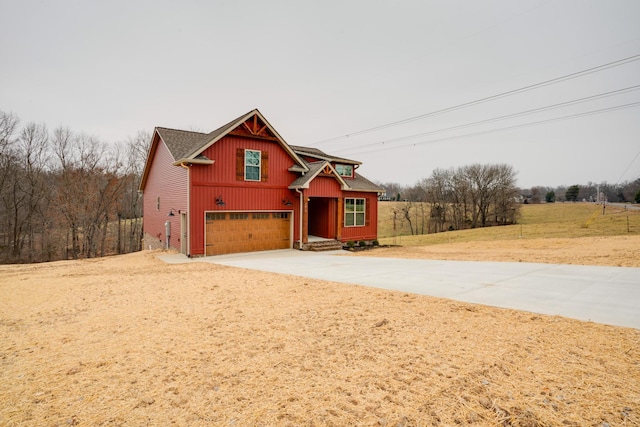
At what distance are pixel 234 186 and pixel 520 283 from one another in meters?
13.2

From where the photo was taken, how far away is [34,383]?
3.60 meters

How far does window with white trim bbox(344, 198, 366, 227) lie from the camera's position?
21.1m

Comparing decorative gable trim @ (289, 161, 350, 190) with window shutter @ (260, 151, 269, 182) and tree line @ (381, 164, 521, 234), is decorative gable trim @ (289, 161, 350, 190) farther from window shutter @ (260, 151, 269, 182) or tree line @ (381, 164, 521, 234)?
tree line @ (381, 164, 521, 234)

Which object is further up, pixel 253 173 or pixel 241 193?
pixel 253 173

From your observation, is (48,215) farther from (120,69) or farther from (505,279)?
(505,279)

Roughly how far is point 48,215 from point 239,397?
34211 mm

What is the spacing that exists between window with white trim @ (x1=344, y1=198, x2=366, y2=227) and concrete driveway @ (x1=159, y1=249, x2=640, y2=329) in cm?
937

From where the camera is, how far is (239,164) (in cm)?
1642

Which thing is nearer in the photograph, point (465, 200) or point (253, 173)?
point (253, 173)

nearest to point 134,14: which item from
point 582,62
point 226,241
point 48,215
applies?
point 226,241

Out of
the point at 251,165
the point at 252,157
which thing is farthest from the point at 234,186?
the point at 252,157

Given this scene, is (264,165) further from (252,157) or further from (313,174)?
(313,174)

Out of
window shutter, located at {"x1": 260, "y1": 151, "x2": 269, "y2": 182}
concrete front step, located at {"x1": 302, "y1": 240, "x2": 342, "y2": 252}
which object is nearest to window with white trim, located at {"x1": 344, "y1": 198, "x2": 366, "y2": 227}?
concrete front step, located at {"x1": 302, "y1": 240, "x2": 342, "y2": 252}

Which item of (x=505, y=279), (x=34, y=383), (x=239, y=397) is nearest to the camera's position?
(x=239, y=397)
